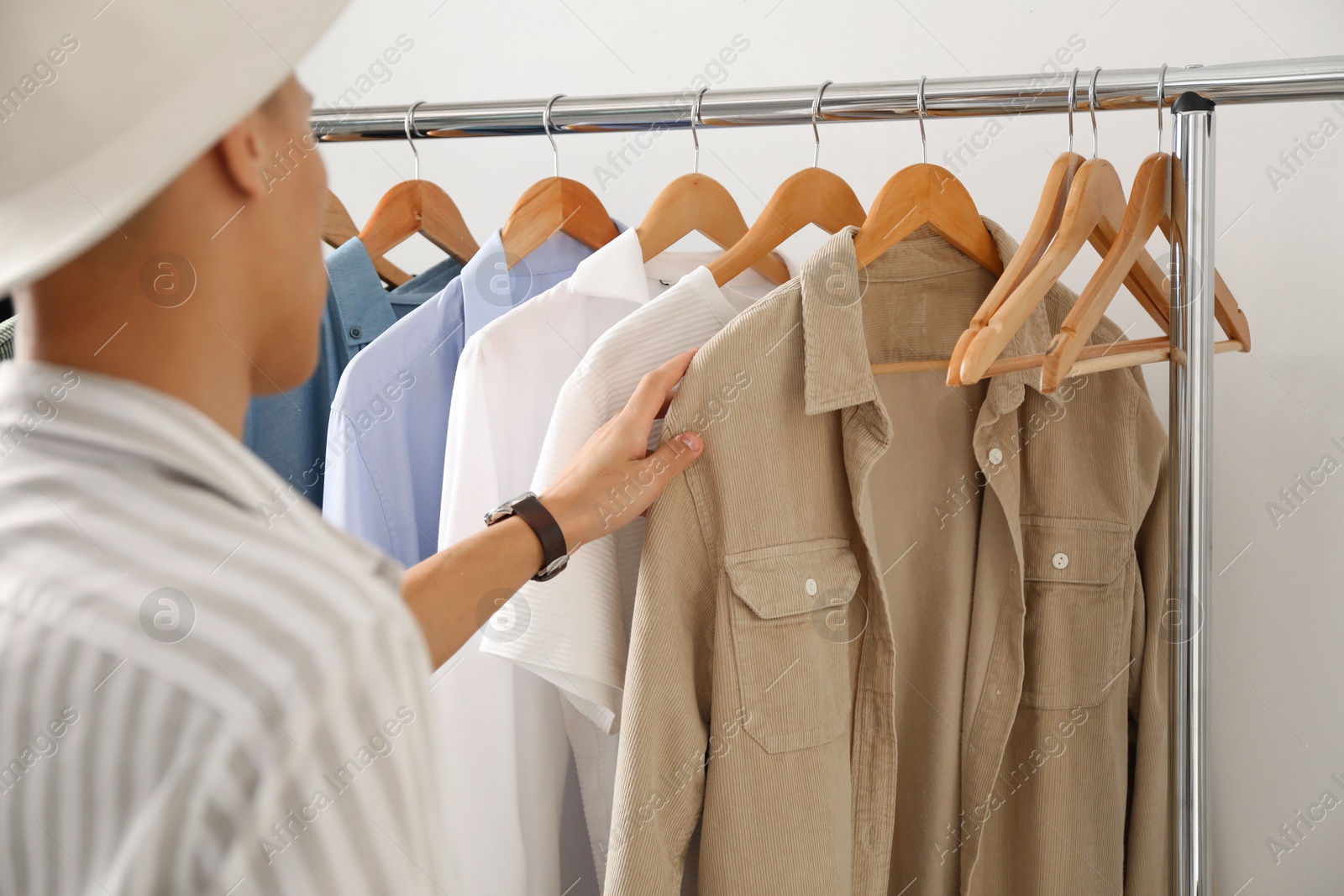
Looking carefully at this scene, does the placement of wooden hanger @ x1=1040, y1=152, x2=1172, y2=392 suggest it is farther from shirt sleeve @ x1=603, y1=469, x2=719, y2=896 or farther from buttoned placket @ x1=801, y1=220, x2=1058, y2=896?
shirt sleeve @ x1=603, y1=469, x2=719, y2=896

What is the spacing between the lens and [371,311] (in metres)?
1.07

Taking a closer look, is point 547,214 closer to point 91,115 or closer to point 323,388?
point 323,388

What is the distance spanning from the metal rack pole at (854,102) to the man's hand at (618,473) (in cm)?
32

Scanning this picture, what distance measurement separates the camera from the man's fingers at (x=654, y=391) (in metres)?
0.85

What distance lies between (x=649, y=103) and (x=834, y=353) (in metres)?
0.34

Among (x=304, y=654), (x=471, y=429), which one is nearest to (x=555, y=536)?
(x=471, y=429)

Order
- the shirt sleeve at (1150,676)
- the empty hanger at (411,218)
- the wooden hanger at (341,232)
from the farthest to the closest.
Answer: the wooden hanger at (341,232), the empty hanger at (411,218), the shirt sleeve at (1150,676)

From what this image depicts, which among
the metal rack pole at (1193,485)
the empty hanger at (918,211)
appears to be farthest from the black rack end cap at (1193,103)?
the empty hanger at (918,211)

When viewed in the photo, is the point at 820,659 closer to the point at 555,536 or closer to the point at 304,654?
the point at 555,536

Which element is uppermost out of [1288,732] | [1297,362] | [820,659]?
[1297,362]

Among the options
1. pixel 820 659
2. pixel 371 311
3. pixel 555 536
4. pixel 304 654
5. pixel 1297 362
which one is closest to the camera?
pixel 304 654

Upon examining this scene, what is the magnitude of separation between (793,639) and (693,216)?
18.3 inches

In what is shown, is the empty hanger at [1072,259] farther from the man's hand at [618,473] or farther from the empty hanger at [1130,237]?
the man's hand at [618,473]

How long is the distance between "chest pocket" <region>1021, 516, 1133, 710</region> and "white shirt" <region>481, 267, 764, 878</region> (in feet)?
1.28
